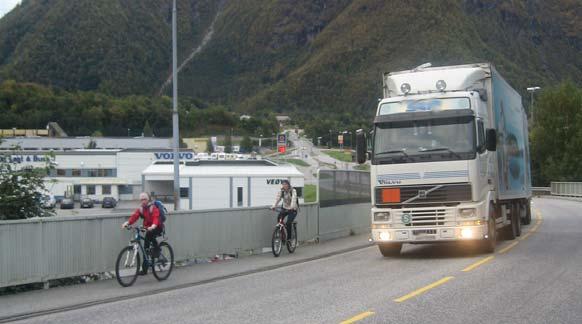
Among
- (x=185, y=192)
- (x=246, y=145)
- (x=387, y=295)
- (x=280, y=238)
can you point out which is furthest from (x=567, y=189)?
(x=246, y=145)

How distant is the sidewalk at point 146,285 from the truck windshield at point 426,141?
3484mm

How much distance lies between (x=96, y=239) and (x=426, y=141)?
7.15m

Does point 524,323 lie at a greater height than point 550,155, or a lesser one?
lesser

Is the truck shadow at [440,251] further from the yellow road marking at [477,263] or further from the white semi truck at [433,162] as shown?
the yellow road marking at [477,263]

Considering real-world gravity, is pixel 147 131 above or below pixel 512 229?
above

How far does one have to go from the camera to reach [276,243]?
1855 cm

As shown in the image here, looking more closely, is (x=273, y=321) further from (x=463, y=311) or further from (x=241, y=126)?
(x=241, y=126)

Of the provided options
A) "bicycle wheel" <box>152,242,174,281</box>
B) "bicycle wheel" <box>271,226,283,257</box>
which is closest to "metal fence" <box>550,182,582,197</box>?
"bicycle wheel" <box>271,226,283,257</box>

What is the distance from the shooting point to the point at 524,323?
891 cm

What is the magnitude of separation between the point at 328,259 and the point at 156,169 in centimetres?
4233

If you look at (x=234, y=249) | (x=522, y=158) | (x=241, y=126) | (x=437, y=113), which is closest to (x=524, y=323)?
(x=437, y=113)

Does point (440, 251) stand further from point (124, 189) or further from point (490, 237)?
point (124, 189)

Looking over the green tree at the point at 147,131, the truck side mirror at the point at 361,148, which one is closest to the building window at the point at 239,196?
the truck side mirror at the point at 361,148

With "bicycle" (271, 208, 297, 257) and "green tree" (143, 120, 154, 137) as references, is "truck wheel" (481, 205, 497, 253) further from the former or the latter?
"green tree" (143, 120, 154, 137)
